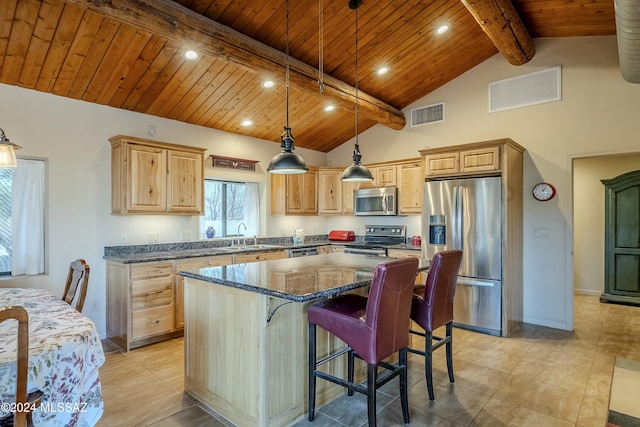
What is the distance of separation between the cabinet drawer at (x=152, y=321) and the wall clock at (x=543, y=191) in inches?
185

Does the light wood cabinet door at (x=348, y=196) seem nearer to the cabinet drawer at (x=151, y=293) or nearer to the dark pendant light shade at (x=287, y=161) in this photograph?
the cabinet drawer at (x=151, y=293)

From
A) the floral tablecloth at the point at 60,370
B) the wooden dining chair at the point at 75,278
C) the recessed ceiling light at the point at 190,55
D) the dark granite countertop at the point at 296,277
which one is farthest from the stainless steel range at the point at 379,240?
the floral tablecloth at the point at 60,370

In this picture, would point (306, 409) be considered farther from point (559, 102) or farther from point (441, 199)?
point (559, 102)

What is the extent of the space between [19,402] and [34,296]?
1.42 m

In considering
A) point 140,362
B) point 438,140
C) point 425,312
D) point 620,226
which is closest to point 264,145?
point 438,140

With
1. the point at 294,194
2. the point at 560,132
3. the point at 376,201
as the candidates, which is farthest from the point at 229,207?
the point at 560,132

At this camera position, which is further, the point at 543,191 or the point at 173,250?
the point at 173,250

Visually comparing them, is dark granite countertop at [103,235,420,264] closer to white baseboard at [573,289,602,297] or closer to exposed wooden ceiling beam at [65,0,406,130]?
exposed wooden ceiling beam at [65,0,406,130]

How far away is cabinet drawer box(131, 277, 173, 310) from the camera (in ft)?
12.1

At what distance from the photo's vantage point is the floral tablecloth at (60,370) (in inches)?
58.6

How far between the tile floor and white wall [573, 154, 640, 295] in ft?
7.22

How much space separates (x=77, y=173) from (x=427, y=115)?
15.8 ft

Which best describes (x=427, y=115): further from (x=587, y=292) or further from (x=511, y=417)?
(x=511, y=417)

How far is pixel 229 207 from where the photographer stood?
18.2 ft
